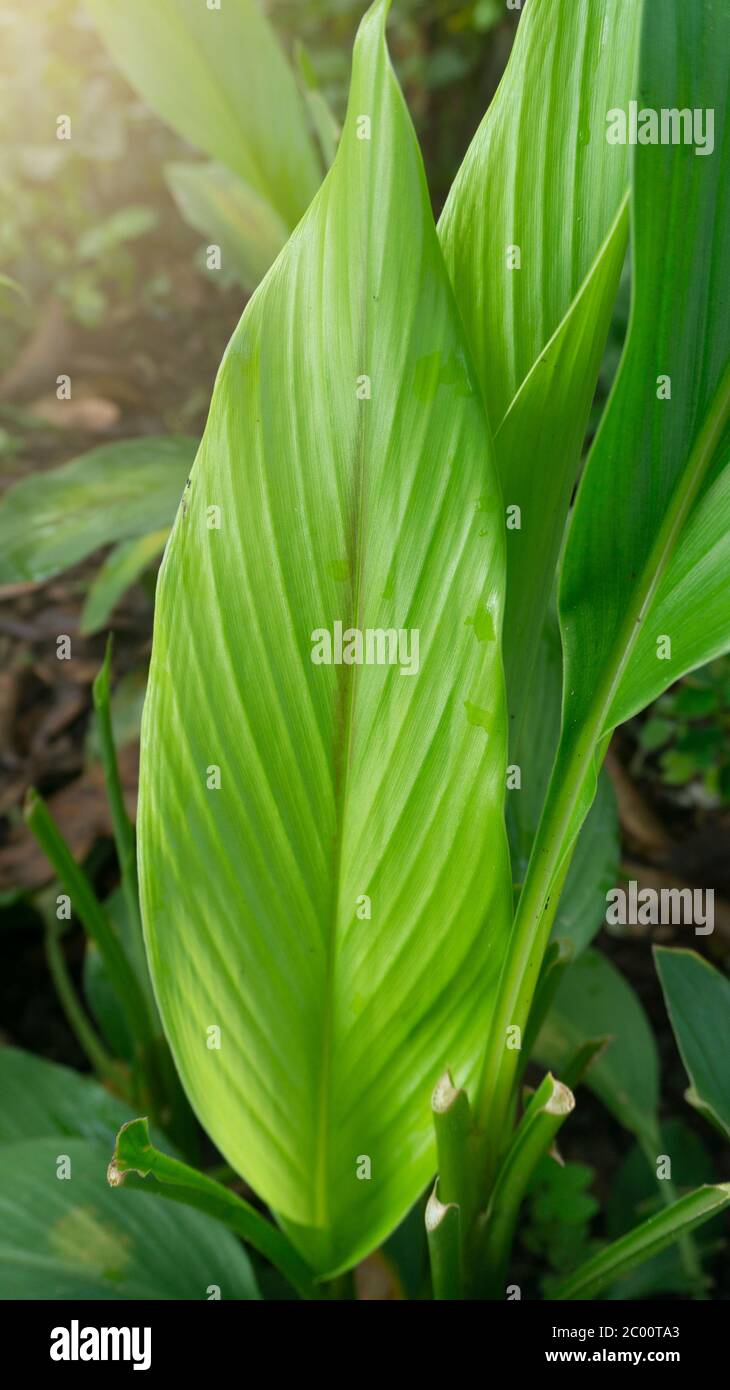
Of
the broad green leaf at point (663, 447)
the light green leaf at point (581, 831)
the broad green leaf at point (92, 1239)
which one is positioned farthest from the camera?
the light green leaf at point (581, 831)

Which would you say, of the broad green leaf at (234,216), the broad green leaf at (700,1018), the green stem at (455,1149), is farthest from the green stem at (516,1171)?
the broad green leaf at (234,216)

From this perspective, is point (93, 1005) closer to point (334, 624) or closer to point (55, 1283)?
point (55, 1283)

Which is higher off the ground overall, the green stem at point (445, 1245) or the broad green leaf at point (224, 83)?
the broad green leaf at point (224, 83)

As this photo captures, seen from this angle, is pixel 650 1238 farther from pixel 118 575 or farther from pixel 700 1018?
pixel 118 575

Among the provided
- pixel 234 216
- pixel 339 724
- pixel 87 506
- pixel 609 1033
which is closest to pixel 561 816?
pixel 339 724

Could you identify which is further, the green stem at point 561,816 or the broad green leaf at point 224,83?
the broad green leaf at point 224,83

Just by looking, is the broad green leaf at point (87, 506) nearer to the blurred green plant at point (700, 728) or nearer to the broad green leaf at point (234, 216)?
the broad green leaf at point (234, 216)

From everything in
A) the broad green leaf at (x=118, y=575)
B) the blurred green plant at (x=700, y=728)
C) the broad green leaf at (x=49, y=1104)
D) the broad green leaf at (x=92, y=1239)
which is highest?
the broad green leaf at (x=118, y=575)
